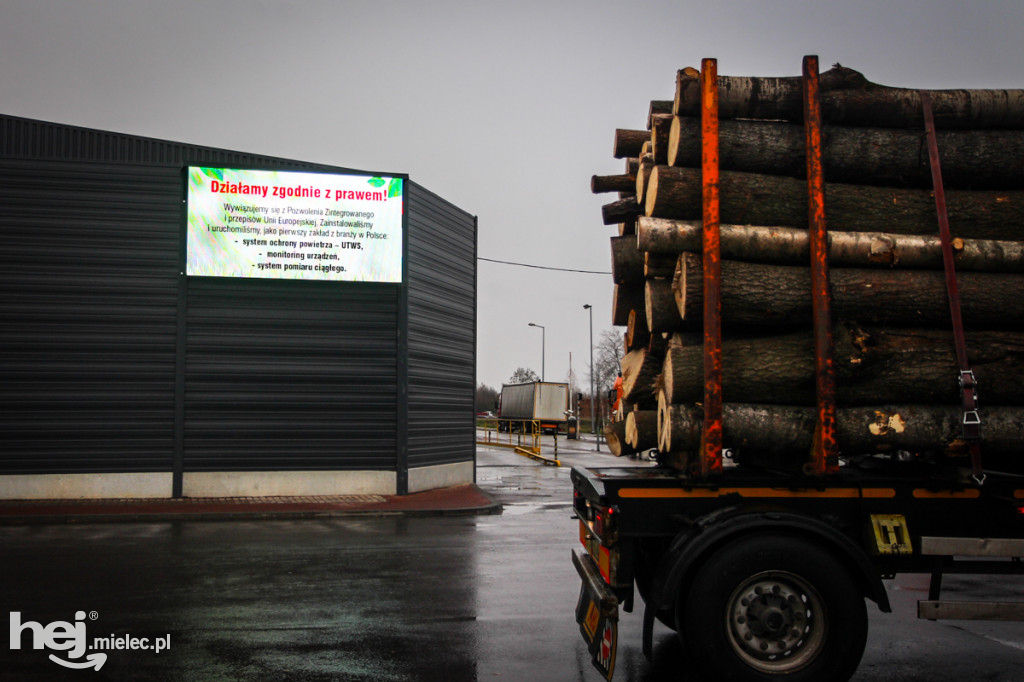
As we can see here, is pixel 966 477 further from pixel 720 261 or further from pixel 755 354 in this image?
pixel 720 261

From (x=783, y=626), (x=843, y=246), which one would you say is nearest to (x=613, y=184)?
(x=843, y=246)

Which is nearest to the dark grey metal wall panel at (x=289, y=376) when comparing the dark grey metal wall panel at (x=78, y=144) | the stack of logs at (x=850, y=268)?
the dark grey metal wall panel at (x=78, y=144)

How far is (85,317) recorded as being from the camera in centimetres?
1535

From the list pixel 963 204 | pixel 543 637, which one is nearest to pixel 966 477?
pixel 963 204

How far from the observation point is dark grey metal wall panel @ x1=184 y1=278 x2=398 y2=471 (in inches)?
621

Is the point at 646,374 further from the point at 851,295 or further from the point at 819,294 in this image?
the point at 851,295

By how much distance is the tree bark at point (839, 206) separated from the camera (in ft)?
16.9

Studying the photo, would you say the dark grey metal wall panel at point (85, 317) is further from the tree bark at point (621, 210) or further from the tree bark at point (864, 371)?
the tree bark at point (864, 371)

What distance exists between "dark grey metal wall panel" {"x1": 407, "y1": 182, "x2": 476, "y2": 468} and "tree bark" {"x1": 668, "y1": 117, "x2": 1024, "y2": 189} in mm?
12255

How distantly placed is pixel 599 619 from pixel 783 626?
3.41 ft

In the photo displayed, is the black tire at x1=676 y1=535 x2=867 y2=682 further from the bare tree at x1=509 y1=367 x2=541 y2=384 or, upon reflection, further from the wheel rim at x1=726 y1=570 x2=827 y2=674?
the bare tree at x1=509 y1=367 x2=541 y2=384

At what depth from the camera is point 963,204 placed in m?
5.20

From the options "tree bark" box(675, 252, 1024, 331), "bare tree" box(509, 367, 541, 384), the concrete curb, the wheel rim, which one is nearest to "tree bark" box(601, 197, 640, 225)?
"tree bark" box(675, 252, 1024, 331)

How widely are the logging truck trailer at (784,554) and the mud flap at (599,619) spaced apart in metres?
0.01
